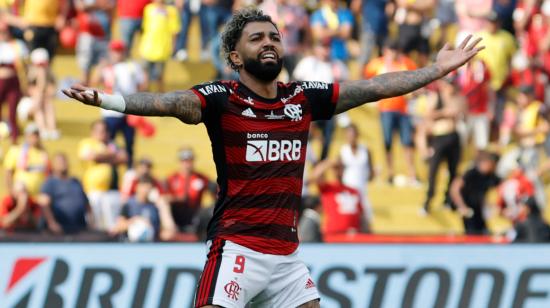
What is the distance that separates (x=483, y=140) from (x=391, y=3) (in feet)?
9.16

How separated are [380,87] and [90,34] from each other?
11.5 meters

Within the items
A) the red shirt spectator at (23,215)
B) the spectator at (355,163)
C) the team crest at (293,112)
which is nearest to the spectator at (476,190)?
the spectator at (355,163)

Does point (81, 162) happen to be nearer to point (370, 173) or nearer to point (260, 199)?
point (370, 173)

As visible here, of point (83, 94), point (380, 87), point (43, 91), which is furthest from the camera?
point (43, 91)

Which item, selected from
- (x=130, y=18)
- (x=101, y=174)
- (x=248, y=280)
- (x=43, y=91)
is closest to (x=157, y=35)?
(x=130, y=18)

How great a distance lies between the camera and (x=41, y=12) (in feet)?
61.2

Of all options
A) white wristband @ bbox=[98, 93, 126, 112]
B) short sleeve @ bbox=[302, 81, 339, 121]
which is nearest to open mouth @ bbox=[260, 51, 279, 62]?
short sleeve @ bbox=[302, 81, 339, 121]

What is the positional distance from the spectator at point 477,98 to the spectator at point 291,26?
7.42 ft

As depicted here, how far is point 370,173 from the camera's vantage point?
1728cm

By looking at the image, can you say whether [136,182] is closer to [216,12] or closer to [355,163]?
[355,163]

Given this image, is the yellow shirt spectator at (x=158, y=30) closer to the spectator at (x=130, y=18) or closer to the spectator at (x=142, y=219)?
the spectator at (x=130, y=18)

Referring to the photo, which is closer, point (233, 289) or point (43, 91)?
point (233, 289)

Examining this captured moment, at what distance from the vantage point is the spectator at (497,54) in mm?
19328

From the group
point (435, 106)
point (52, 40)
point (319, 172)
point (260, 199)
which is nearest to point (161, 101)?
point (260, 199)
